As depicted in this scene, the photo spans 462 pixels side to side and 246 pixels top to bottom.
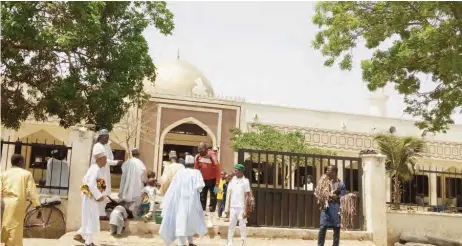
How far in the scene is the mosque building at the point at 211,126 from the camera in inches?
851

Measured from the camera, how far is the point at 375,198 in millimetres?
8859

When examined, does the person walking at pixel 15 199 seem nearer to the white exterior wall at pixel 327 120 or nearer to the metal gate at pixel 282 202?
the metal gate at pixel 282 202

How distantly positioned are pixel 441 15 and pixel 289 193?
155 inches

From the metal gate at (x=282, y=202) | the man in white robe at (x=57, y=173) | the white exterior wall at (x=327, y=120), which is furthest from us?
the white exterior wall at (x=327, y=120)

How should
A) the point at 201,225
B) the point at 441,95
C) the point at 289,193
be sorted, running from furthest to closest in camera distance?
the point at 441,95, the point at 289,193, the point at 201,225

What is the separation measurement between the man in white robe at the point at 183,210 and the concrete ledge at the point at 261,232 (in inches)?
56.6

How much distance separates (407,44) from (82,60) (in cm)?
629

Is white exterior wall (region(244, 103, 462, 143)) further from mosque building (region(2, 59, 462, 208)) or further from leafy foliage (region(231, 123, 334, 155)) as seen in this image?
leafy foliage (region(231, 123, 334, 155))

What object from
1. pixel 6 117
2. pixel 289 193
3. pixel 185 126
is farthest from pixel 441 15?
pixel 185 126

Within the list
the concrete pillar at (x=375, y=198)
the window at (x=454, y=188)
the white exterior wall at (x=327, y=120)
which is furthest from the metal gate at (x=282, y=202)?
the white exterior wall at (x=327, y=120)

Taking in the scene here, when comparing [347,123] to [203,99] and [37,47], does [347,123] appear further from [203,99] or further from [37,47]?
[37,47]

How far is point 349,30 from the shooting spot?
9.15 metres

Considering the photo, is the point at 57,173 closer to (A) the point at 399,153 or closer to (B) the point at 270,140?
(A) the point at 399,153

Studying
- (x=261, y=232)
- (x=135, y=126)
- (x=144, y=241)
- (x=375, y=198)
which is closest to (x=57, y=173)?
(x=144, y=241)
